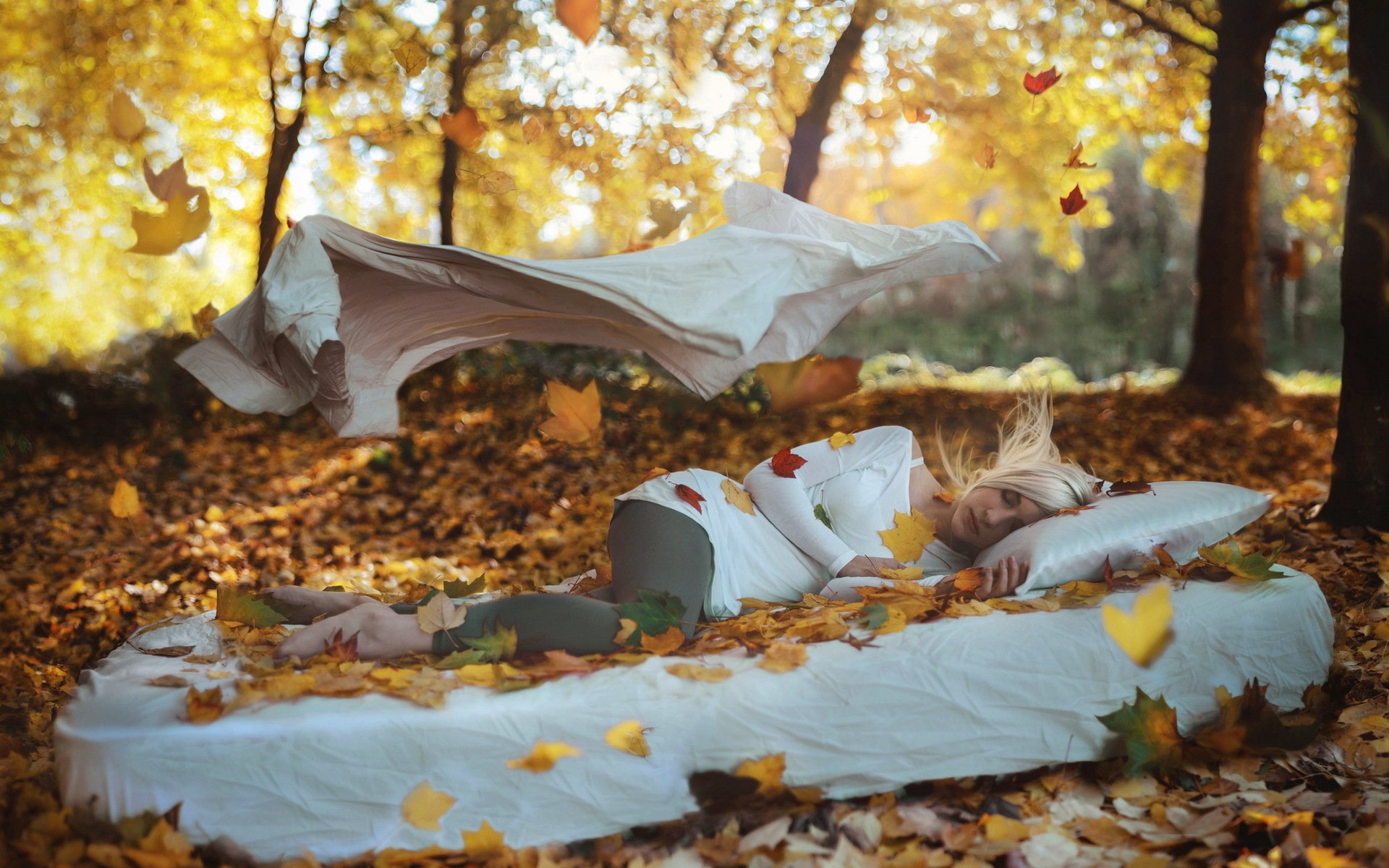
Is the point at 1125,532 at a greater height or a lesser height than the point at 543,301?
lesser

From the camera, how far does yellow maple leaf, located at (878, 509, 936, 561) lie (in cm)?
247

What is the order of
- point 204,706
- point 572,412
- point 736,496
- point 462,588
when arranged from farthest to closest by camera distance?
point 572,412 < point 462,588 < point 736,496 < point 204,706

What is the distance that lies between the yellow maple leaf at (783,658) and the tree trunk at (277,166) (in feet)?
18.9

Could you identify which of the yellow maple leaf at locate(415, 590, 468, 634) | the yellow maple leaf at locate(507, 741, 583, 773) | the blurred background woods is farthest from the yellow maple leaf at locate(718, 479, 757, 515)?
the blurred background woods

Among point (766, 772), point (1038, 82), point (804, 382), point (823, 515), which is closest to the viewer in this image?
point (766, 772)

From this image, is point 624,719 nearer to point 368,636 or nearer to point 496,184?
point 368,636

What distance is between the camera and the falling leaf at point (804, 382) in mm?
6004

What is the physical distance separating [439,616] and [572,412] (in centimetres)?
366

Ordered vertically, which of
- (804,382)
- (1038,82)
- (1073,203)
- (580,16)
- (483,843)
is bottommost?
(483,843)

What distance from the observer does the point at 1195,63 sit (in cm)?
710

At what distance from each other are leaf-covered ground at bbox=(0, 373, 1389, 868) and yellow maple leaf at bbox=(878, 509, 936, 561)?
0.65m

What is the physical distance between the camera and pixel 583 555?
4.20 metres

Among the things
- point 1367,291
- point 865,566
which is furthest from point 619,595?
point 1367,291

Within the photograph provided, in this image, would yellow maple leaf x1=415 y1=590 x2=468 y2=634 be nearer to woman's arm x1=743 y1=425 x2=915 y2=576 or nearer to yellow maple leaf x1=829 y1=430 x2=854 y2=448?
woman's arm x1=743 y1=425 x2=915 y2=576
